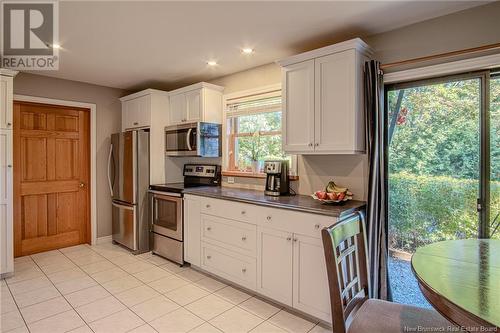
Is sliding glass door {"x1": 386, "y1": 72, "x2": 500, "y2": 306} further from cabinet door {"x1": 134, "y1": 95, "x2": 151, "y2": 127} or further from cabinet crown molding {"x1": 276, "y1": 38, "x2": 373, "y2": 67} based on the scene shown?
cabinet door {"x1": 134, "y1": 95, "x2": 151, "y2": 127}

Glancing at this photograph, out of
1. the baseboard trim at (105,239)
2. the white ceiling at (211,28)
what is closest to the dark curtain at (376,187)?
the white ceiling at (211,28)

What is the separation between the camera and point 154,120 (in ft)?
13.4

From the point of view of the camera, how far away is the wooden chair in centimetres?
129

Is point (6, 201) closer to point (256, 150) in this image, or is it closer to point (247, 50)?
point (256, 150)

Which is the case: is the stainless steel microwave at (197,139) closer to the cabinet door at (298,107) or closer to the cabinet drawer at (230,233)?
the cabinet drawer at (230,233)

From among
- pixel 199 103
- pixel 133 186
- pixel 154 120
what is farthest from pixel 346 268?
pixel 154 120

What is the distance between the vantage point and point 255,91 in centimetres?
349

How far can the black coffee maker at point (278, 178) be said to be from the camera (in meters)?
2.97

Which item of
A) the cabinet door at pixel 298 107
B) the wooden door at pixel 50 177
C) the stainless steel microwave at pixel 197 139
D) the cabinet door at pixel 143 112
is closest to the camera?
the cabinet door at pixel 298 107

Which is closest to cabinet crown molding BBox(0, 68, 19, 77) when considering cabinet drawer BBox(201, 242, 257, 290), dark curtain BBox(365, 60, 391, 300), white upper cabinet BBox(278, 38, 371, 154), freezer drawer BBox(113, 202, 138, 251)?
freezer drawer BBox(113, 202, 138, 251)

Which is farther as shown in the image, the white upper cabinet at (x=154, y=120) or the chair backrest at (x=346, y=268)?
the white upper cabinet at (x=154, y=120)

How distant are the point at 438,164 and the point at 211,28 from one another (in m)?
2.20

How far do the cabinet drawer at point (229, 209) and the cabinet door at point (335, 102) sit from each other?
0.85m

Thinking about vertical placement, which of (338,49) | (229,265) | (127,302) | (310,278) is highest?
(338,49)
